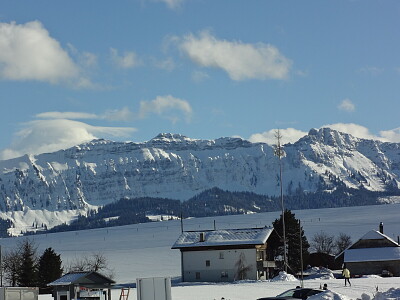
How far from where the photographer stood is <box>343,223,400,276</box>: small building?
3039 inches

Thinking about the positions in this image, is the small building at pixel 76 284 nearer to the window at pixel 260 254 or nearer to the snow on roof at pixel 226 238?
the snow on roof at pixel 226 238

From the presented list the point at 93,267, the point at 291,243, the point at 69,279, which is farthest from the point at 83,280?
the point at 93,267

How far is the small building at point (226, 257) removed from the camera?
249 ft

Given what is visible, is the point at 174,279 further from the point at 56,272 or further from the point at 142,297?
the point at 142,297

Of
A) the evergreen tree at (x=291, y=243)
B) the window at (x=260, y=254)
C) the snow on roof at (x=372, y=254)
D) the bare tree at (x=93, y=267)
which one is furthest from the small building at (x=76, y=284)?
the snow on roof at (x=372, y=254)

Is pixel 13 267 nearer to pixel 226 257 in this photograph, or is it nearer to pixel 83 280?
pixel 226 257

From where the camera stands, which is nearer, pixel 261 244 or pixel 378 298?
pixel 378 298

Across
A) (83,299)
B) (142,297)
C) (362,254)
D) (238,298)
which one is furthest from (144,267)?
(142,297)

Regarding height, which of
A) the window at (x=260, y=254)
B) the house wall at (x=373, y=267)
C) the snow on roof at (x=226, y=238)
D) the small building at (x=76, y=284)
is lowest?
the house wall at (x=373, y=267)

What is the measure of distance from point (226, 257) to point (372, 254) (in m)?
15.0

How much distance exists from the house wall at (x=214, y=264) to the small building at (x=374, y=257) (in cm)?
1001

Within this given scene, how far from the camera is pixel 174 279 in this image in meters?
79.9

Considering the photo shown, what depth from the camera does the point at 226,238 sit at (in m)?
78.2

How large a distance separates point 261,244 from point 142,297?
168ft
